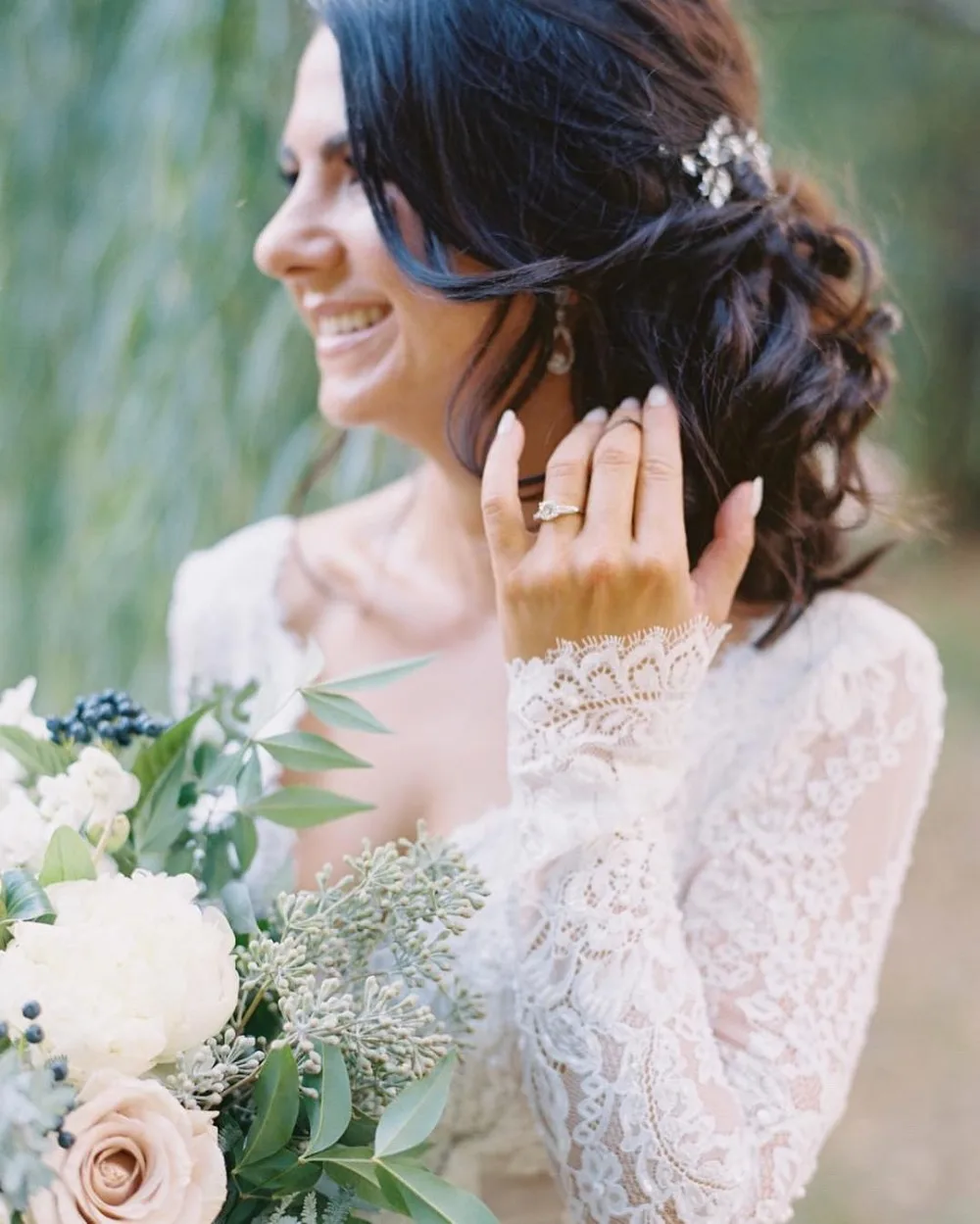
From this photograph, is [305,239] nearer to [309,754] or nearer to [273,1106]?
[309,754]

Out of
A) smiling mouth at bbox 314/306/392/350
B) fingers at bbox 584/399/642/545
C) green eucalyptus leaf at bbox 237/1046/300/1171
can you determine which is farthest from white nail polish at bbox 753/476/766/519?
green eucalyptus leaf at bbox 237/1046/300/1171

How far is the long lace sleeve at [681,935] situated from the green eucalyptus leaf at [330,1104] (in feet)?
0.87

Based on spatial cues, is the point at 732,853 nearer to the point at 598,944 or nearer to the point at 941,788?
the point at 598,944

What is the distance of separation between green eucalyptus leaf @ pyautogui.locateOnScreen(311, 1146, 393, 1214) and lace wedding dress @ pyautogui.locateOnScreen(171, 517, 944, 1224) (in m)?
0.24

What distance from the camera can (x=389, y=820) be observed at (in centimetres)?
112

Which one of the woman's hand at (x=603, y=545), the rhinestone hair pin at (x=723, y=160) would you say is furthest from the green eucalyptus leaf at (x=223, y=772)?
the rhinestone hair pin at (x=723, y=160)

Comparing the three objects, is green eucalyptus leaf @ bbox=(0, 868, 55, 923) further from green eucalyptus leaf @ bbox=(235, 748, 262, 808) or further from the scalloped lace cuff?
the scalloped lace cuff

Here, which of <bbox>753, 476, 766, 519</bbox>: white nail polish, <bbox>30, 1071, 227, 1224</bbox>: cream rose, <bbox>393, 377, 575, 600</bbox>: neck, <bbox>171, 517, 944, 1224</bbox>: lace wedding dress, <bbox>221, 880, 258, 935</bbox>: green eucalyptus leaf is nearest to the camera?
<bbox>30, 1071, 227, 1224</bbox>: cream rose

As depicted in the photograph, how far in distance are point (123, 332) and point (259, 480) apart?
22 cm

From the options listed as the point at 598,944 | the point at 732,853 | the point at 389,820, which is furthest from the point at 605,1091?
the point at 389,820

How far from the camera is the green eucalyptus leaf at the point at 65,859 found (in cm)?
66

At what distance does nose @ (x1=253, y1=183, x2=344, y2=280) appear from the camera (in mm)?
1024

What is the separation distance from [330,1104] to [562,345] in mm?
638

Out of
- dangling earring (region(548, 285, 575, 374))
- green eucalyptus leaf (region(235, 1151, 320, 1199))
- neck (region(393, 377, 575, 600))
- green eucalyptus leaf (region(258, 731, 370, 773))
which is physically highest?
dangling earring (region(548, 285, 575, 374))
